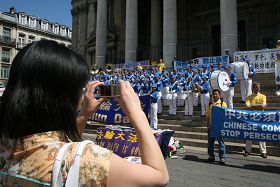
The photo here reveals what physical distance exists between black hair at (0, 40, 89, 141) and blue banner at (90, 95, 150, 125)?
11810 millimetres

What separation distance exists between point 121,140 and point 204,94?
6452mm

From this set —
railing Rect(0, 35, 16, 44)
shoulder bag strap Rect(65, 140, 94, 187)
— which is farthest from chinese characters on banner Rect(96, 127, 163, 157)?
railing Rect(0, 35, 16, 44)

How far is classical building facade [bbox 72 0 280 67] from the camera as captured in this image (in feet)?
76.0

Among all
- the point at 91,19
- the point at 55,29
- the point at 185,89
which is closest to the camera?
the point at 185,89

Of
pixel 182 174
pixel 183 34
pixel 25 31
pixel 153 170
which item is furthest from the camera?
pixel 25 31

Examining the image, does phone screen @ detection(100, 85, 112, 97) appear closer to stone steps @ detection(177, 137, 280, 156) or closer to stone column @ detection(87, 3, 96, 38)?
stone steps @ detection(177, 137, 280, 156)

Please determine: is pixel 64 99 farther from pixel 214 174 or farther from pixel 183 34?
pixel 183 34

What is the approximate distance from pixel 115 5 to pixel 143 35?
5344mm

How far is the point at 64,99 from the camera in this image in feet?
4.51

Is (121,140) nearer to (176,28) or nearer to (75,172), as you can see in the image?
(75,172)

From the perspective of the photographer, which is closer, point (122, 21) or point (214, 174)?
point (214, 174)

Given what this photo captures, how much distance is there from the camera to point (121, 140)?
8.30 meters

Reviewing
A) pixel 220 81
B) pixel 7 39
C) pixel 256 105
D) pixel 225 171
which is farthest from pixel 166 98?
pixel 7 39

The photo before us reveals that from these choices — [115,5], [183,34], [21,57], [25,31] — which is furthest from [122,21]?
[25,31]
